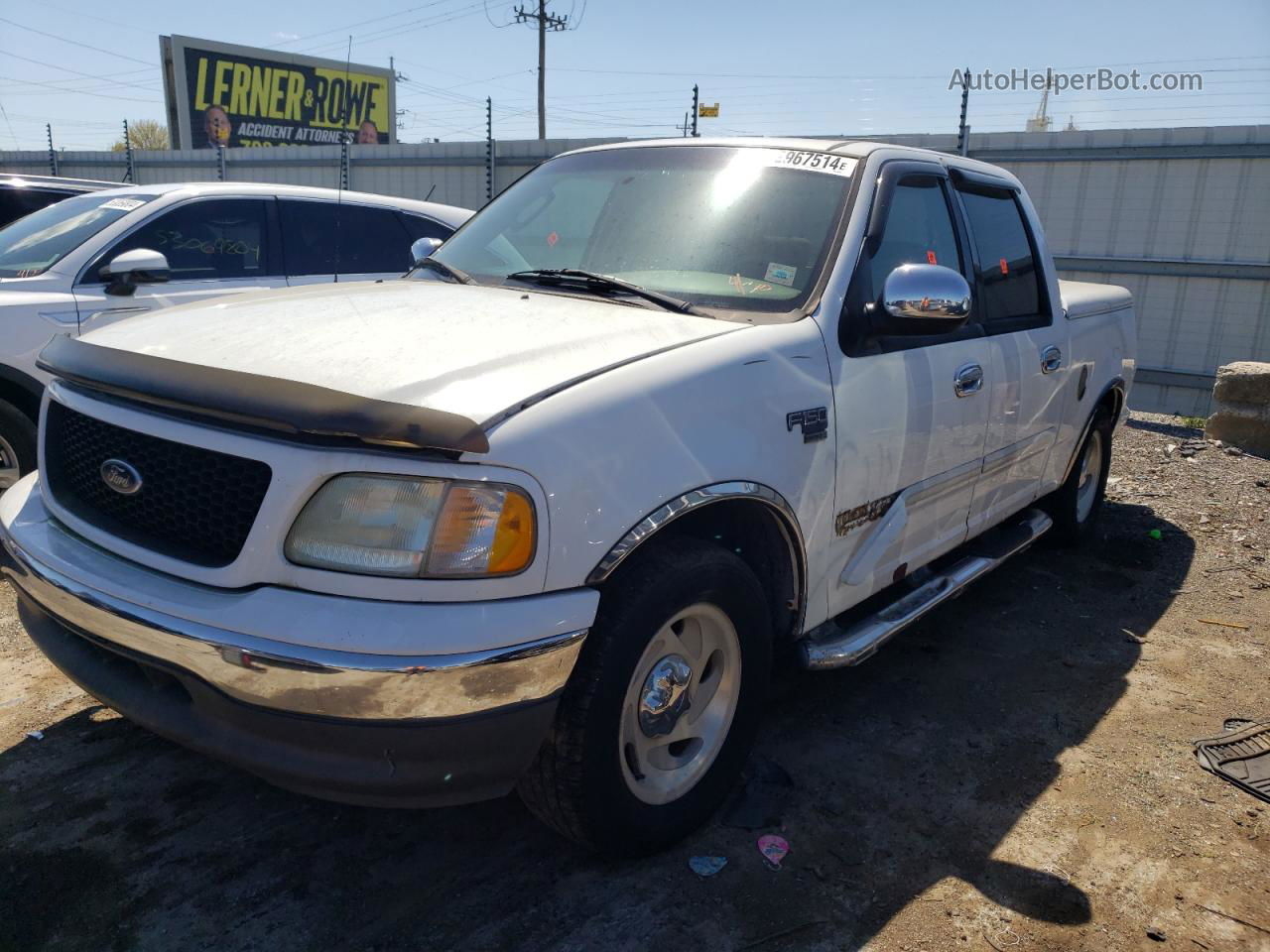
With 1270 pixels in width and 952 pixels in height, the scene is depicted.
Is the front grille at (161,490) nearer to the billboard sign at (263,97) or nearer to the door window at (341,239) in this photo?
the door window at (341,239)

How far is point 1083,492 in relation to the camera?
557 centimetres

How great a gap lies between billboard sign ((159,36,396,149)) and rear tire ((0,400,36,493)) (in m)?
31.1

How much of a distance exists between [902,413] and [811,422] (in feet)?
1.78

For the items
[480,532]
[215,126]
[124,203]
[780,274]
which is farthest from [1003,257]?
[215,126]

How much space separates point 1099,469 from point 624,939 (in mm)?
4439

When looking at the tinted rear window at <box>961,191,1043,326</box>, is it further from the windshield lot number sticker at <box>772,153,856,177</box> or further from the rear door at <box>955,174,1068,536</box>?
the windshield lot number sticker at <box>772,153,856,177</box>

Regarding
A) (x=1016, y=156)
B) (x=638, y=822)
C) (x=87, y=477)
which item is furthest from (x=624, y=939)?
(x=1016, y=156)

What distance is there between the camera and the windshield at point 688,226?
3000 millimetres

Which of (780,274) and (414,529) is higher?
(780,274)

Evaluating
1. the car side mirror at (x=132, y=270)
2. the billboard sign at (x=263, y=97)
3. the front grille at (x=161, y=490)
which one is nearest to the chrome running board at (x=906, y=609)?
the front grille at (x=161, y=490)

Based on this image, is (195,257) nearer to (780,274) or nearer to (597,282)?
(597,282)

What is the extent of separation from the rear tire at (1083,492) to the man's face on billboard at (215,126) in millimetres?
A: 36699

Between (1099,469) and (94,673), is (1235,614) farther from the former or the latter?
(94,673)

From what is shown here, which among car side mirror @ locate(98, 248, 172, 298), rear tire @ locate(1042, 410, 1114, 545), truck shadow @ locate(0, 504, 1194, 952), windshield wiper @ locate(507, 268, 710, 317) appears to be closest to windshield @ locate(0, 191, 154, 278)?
car side mirror @ locate(98, 248, 172, 298)
